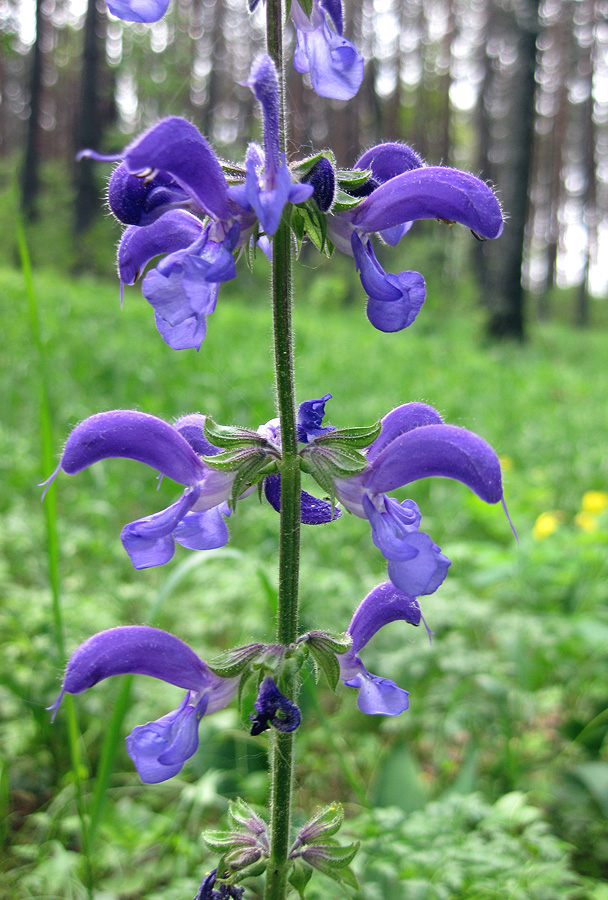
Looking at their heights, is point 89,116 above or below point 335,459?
above

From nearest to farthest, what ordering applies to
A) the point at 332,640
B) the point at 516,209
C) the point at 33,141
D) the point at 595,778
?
the point at 332,640 < the point at 595,778 < the point at 516,209 < the point at 33,141

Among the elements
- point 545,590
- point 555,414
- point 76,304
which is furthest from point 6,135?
point 545,590

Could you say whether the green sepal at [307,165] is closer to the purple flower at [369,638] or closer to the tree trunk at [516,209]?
the purple flower at [369,638]

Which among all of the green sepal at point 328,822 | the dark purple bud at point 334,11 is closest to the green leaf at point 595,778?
the green sepal at point 328,822

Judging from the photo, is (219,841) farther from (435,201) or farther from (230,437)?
(435,201)

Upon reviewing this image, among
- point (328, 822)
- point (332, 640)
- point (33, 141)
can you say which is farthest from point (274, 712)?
point (33, 141)
